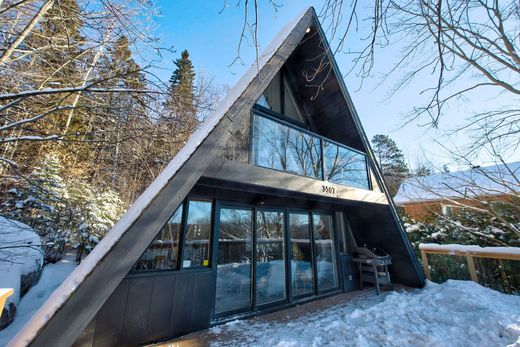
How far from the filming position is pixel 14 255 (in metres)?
3.83

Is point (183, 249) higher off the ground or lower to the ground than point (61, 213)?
lower

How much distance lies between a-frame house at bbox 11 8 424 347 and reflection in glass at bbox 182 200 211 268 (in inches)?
0.7

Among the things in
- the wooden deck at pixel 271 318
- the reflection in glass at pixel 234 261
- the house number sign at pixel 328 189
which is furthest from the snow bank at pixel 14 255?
the house number sign at pixel 328 189

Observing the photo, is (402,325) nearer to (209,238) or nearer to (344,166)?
(344,166)

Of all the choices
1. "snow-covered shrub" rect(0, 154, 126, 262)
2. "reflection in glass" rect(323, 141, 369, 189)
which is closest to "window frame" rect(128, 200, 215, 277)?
"reflection in glass" rect(323, 141, 369, 189)

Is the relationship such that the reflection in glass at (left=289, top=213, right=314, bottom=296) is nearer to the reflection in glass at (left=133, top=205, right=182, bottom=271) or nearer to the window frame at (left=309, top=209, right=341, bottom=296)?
the window frame at (left=309, top=209, right=341, bottom=296)

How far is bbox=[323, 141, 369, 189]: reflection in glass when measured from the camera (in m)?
4.84

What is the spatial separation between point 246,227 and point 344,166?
266cm

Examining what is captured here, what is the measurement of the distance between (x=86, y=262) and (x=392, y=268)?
24.5 feet

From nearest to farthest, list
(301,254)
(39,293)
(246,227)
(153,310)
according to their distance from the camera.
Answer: (153,310), (246,227), (39,293), (301,254)

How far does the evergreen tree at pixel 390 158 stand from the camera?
2467cm

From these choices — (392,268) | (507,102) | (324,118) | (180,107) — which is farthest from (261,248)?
(507,102)

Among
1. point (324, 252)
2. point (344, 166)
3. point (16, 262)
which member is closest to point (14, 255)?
point (16, 262)

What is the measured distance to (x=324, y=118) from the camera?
646 centimetres
